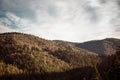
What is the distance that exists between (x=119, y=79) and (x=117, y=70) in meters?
1.83

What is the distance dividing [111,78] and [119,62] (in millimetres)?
6139

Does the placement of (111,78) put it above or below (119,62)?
below

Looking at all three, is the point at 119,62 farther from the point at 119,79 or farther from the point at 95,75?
the point at 95,75

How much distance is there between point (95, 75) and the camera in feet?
154

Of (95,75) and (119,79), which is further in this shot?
(95,75)

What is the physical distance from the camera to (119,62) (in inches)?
1602

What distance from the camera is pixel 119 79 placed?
41062 mm

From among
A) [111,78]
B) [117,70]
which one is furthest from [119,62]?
[111,78]

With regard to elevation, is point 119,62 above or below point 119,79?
above

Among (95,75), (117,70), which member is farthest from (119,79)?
(95,75)

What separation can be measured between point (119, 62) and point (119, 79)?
348 cm

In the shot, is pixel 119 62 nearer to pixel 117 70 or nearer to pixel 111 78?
pixel 117 70

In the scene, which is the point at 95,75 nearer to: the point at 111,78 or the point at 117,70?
the point at 111,78

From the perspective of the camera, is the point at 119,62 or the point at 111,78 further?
the point at 111,78
